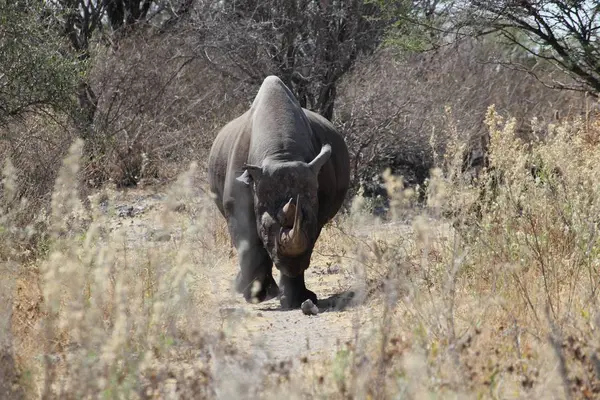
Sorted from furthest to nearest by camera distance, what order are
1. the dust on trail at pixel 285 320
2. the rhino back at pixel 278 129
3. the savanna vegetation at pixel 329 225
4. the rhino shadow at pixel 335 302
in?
the rhino back at pixel 278 129
the rhino shadow at pixel 335 302
the dust on trail at pixel 285 320
the savanna vegetation at pixel 329 225

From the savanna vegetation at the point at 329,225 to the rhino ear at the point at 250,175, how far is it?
494 mm

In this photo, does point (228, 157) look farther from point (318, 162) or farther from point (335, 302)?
point (335, 302)

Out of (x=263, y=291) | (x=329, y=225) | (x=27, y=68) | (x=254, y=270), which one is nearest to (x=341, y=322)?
(x=254, y=270)

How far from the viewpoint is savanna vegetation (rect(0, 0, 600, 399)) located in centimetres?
416

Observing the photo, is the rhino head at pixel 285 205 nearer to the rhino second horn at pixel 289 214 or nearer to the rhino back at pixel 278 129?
the rhino second horn at pixel 289 214

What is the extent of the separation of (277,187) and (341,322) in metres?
1.28

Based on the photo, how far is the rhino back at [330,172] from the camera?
8.41 m

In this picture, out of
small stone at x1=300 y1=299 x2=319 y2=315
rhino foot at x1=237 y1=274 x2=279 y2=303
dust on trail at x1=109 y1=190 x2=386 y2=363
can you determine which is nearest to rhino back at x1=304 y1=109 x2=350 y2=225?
dust on trail at x1=109 y1=190 x2=386 y2=363

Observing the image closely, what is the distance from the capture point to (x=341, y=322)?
6.96m

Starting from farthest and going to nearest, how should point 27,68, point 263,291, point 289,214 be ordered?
point 27,68, point 263,291, point 289,214

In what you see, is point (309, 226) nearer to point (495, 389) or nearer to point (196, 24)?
point (495, 389)

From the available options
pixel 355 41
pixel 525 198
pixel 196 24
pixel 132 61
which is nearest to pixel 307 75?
pixel 355 41

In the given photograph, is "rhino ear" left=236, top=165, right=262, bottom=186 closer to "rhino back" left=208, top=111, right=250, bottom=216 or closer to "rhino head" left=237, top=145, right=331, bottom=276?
"rhino head" left=237, top=145, right=331, bottom=276

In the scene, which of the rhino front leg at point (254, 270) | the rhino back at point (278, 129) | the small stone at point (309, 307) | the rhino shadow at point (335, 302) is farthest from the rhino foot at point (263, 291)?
the rhino back at point (278, 129)
